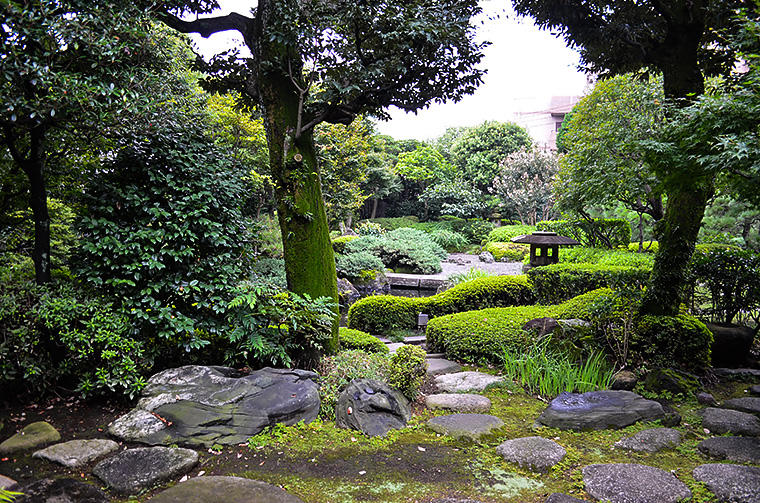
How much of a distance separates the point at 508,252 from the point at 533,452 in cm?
1339

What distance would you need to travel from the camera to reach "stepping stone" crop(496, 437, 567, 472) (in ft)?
9.72

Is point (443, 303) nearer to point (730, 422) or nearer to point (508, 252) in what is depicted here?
point (730, 422)

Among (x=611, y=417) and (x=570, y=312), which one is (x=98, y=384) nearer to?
(x=611, y=417)

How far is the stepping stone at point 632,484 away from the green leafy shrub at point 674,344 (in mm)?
2276

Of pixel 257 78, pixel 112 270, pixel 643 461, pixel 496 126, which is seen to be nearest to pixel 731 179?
pixel 643 461

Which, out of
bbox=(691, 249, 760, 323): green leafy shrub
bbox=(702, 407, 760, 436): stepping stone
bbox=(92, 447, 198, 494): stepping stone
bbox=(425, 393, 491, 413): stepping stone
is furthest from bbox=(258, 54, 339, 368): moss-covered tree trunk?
bbox=(691, 249, 760, 323): green leafy shrub

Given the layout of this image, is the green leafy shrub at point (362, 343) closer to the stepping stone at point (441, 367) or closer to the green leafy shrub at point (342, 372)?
the green leafy shrub at point (342, 372)

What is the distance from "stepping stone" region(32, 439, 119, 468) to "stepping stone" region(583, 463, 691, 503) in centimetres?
312

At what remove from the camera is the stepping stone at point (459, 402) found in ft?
13.5

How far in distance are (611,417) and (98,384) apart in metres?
4.04

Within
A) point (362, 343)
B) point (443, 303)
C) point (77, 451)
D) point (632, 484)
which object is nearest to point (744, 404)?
point (632, 484)

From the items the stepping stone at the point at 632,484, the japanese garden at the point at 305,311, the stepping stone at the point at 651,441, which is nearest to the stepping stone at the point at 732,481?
the japanese garden at the point at 305,311

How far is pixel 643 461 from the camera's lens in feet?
9.82

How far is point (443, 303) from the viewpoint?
24.1ft
